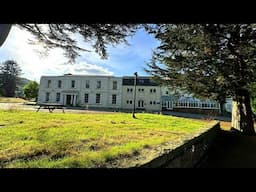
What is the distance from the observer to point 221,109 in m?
14.7

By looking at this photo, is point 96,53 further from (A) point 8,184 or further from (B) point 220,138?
(B) point 220,138

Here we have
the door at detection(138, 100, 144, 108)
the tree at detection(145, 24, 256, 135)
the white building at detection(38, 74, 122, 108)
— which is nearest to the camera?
the tree at detection(145, 24, 256, 135)

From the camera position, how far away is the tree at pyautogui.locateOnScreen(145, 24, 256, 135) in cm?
688

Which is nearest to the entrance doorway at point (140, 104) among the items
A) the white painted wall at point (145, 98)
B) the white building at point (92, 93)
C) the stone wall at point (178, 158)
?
the white painted wall at point (145, 98)

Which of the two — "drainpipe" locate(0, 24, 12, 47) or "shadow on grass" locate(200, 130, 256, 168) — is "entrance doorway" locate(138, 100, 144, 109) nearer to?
"shadow on grass" locate(200, 130, 256, 168)

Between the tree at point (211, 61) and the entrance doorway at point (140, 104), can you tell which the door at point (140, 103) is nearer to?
the entrance doorway at point (140, 104)

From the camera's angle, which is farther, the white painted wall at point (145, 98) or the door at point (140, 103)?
the door at point (140, 103)

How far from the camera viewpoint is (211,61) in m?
8.42

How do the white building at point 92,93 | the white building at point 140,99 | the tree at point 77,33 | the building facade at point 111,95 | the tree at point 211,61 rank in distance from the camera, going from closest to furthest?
the tree at point 77,33 < the tree at point 211,61 < the building facade at point 111,95 < the white building at point 140,99 < the white building at point 92,93

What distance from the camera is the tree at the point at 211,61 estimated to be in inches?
271

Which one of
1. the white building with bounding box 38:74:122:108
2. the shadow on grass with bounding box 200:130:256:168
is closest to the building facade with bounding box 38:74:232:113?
the white building with bounding box 38:74:122:108

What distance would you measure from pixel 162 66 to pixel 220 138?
3686 millimetres

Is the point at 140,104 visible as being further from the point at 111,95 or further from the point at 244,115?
the point at 244,115
